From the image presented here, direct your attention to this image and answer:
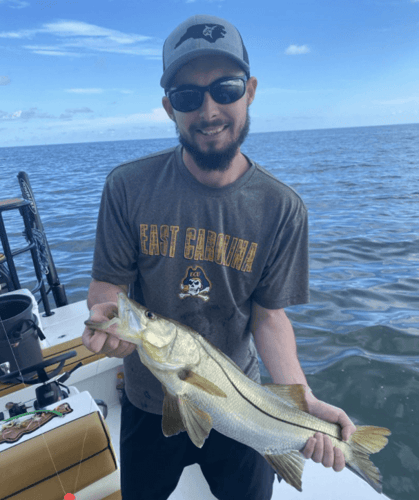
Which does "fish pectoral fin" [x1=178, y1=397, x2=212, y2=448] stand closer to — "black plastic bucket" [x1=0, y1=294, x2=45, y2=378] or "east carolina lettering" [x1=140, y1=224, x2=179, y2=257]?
"east carolina lettering" [x1=140, y1=224, x2=179, y2=257]

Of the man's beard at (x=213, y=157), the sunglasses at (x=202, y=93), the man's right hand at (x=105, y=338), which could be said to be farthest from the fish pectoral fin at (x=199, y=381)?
the sunglasses at (x=202, y=93)

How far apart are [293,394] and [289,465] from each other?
→ 1.26ft

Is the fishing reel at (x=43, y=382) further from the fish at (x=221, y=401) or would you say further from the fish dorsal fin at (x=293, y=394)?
the fish dorsal fin at (x=293, y=394)

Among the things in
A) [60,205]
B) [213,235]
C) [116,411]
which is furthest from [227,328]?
[60,205]

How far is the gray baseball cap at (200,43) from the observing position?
2.21m

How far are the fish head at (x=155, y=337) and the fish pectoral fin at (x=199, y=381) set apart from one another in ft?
0.15

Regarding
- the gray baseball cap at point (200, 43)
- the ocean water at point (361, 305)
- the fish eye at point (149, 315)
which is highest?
the gray baseball cap at point (200, 43)

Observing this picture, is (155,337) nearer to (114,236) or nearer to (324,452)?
(114,236)

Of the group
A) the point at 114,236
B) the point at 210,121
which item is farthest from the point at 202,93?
the point at 114,236

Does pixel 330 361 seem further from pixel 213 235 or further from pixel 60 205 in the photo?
pixel 60 205

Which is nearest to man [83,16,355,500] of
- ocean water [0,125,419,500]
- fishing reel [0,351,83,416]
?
fishing reel [0,351,83,416]

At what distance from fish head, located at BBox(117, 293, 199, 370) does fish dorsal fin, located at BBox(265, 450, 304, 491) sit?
2.70 ft

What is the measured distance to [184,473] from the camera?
11.6 feet

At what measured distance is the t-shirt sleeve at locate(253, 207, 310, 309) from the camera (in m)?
2.48
